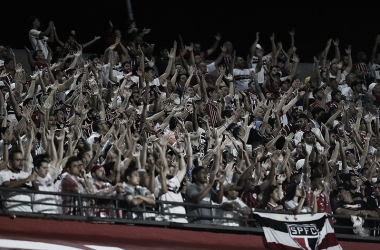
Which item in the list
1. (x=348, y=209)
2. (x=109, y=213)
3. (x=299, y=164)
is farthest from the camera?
(x=299, y=164)

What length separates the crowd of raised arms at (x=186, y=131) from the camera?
44.9 feet

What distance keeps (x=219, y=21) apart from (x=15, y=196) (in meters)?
11.3

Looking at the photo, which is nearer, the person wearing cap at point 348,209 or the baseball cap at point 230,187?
the baseball cap at point 230,187

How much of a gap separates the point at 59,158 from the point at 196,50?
6.85 metres

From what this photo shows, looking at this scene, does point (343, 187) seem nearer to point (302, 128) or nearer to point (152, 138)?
point (302, 128)

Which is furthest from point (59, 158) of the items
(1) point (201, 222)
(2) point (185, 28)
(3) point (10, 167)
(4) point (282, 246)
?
(2) point (185, 28)

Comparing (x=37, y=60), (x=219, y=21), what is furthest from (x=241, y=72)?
(x=37, y=60)

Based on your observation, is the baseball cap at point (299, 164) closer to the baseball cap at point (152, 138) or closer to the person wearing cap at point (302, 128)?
the person wearing cap at point (302, 128)

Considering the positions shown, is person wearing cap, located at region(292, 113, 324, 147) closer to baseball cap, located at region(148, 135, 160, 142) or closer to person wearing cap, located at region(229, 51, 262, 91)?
person wearing cap, located at region(229, 51, 262, 91)

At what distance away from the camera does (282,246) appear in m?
14.3

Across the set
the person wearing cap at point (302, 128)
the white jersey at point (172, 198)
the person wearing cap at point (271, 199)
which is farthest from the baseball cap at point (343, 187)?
the white jersey at point (172, 198)

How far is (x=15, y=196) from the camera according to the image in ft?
42.7

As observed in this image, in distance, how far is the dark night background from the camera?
71.9 ft

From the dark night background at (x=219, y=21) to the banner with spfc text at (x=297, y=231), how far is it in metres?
8.25
